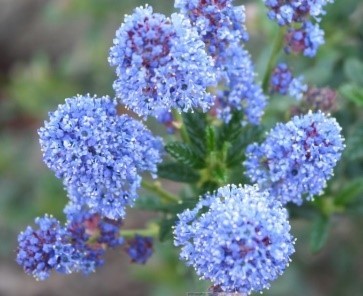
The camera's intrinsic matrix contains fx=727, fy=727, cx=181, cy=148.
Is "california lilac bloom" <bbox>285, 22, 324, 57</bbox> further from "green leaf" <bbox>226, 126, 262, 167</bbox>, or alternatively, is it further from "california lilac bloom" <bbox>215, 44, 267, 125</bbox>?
"green leaf" <bbox>226, 126, 262, 167</bbox>

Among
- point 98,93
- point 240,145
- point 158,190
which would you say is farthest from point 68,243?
point 98,93

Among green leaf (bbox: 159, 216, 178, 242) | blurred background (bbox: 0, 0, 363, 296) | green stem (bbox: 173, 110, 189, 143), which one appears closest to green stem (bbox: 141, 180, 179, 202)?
green leaf (bbox: 159, 216, 178, 242)

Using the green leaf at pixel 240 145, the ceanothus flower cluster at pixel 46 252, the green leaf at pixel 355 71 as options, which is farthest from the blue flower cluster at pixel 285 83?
the ceanothus flower cluster at pixel 46 252

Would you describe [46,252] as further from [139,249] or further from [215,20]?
[215,20]

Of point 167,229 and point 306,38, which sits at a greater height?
point 306,38

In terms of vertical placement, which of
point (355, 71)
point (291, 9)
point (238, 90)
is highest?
point (355, 71)

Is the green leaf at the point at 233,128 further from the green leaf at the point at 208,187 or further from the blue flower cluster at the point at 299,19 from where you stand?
the blue flower cluster at the point at 299,19
